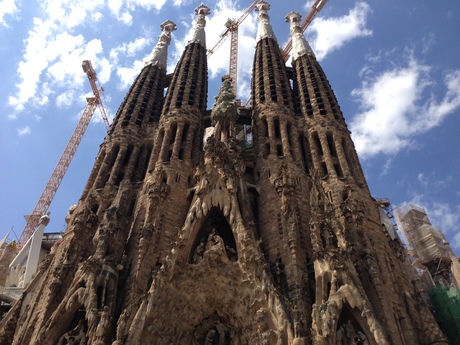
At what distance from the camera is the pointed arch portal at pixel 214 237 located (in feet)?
53.7

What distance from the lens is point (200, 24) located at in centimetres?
3622

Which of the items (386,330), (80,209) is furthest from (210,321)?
(80,209)

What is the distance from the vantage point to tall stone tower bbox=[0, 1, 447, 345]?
14031 millimetres

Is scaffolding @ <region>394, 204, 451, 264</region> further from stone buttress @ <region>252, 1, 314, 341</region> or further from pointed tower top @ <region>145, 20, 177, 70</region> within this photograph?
pointed tower top @ <region>145, 20, 177, 70</region>

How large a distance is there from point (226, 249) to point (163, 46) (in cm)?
2123

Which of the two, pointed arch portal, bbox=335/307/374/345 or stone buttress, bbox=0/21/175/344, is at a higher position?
stone buttress, bbox=0/21/175/344

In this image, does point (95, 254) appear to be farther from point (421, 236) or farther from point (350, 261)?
point (421, 236)

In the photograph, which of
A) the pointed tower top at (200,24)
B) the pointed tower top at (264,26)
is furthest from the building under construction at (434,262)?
the pointed tower top at (200,24)

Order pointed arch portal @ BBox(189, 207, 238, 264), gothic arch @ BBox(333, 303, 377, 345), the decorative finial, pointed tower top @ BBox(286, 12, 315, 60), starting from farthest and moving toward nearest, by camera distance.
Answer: pointed tower top @ BBox(286, 12, 315, 60) → the decorative finial → pointed arch portal @ BBox(189, 207, 238, 264) → gothic arch @ BBox(333, 303, 377, 345)

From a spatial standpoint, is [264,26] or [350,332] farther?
[264,26]

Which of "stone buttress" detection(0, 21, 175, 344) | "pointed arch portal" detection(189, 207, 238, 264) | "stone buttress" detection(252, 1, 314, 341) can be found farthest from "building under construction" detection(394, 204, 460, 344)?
"stone buttress" detection(0, 21, 175, 344)

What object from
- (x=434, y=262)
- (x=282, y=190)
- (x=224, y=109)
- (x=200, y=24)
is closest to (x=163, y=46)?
(x=200, y=24)

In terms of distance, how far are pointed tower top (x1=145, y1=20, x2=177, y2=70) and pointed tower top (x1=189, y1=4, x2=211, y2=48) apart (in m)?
2.06

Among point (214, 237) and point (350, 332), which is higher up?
point (214, 237)
